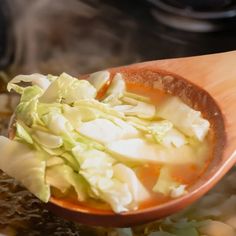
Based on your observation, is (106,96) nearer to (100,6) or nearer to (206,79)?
(206,79)

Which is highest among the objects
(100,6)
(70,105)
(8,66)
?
(70,105)

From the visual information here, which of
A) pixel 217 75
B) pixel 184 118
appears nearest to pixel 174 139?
pixel 184 118

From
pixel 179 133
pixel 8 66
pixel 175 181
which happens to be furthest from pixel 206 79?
pixel 8 66

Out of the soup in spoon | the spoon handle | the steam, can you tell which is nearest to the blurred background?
the steam

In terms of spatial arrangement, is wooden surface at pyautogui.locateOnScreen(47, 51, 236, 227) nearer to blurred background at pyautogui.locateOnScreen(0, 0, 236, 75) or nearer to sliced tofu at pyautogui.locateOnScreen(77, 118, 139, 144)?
sliced tofu at pyautogui.locateOnScreen(77, 118, 139, 144)

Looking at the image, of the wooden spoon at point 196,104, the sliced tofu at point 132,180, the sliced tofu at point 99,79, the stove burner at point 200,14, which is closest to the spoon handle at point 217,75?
the wooden spoon at point 196,104

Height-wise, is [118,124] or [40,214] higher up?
[118,124]

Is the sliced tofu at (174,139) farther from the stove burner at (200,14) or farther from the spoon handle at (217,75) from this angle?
the stove burner at (200,14)

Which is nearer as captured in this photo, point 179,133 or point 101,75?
point 179,133
